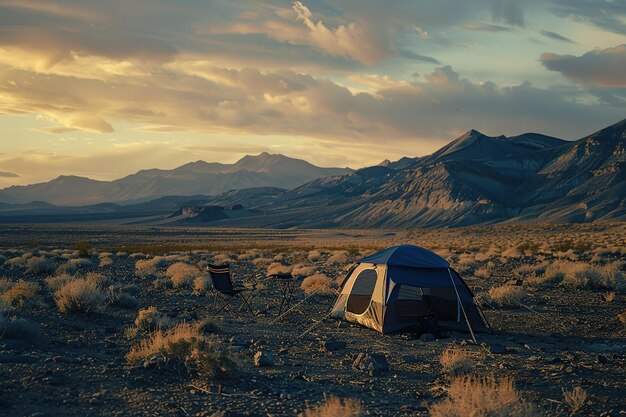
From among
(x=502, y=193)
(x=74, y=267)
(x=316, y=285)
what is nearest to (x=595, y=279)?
(x=316, y=285)

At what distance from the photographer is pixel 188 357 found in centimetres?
787

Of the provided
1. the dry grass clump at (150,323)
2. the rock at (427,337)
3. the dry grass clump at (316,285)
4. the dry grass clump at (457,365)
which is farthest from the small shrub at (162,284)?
the dry grass clump at (457,365)

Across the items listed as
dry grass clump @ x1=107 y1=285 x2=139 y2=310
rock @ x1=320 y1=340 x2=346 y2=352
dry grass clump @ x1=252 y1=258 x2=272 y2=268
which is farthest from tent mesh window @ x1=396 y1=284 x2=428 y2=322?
dry grass clump @ x1=252 y1=258 x2=272 y2=268

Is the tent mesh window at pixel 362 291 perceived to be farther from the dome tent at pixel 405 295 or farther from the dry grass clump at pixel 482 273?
the dry grass clump at pixel 482 273

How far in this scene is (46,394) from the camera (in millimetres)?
6840

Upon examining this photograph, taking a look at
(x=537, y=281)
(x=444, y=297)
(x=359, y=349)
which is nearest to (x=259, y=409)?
(x=359, y=349)

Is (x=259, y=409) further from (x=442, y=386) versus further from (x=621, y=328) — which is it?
(x=621, y=328)

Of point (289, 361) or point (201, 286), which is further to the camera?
point (201, 286)

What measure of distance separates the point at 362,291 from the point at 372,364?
14.7 feet

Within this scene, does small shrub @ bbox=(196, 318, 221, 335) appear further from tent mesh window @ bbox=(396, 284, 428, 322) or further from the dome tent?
tent mesh window @ bbox=(396, 284, 428, 322)

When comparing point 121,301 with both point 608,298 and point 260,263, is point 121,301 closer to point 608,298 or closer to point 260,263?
point 608,298

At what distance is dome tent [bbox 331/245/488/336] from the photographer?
12.0 m

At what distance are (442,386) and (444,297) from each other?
5683 millimetres

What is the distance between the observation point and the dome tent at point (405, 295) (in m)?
12.0
